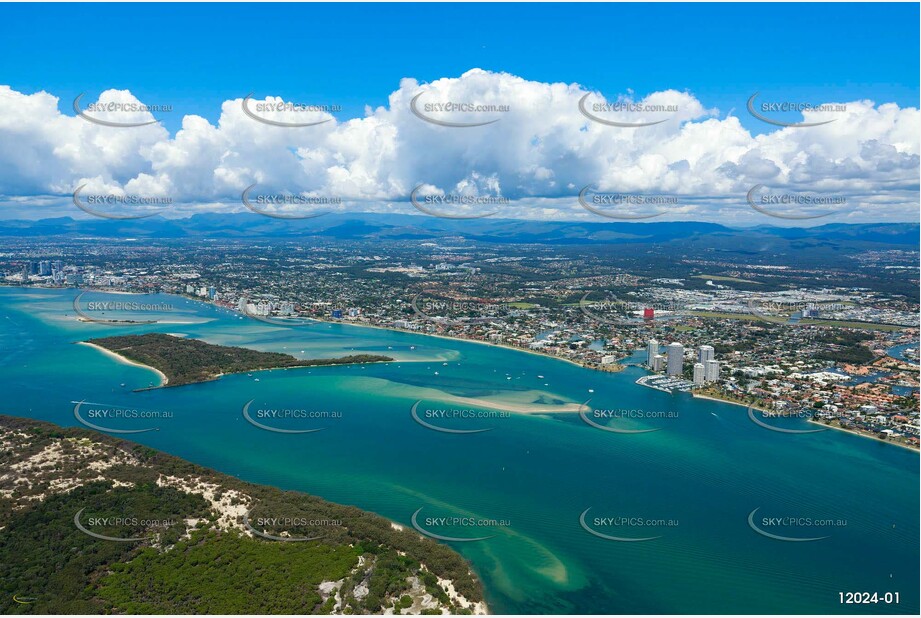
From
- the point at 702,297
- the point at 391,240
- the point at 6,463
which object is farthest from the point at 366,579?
the point at 391,240

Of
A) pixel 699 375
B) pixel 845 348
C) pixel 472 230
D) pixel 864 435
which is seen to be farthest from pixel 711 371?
pixel 472 230

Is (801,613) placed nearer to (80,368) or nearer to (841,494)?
(841,494)

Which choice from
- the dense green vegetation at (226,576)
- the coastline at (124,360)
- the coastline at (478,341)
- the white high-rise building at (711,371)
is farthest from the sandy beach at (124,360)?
the white high-rise building at (711,371)

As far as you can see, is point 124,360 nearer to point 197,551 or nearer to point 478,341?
point 478,341

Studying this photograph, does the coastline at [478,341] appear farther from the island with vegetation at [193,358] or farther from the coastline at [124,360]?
the coastline at [124,360]

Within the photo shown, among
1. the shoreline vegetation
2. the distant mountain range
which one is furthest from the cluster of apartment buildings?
the distant mountain range
